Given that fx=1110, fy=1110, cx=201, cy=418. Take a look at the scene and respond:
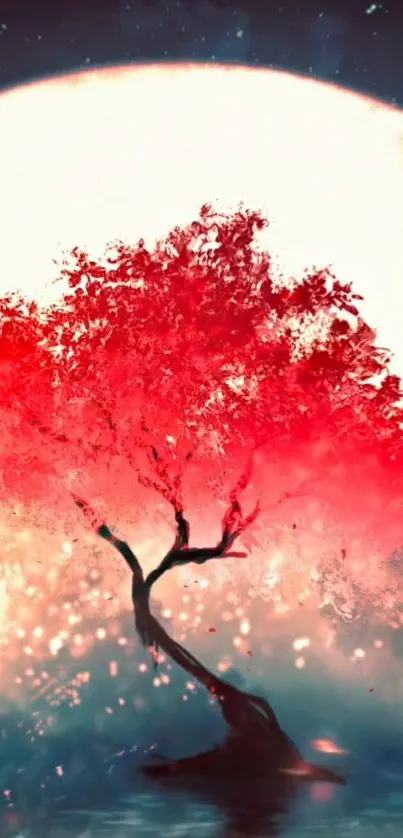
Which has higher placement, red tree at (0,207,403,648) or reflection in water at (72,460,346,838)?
red tree at (0,207,403,648)

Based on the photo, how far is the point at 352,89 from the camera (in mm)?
4930

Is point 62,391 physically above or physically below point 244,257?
below

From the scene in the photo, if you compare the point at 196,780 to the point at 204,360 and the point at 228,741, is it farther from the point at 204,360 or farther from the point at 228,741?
the point at 204,360

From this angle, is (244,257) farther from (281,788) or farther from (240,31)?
(281,788)

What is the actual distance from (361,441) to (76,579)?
158 centimetres

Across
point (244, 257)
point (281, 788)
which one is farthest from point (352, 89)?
point (281, 788)

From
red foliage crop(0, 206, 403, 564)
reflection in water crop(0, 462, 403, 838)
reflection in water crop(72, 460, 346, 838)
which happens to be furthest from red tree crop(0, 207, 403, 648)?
reflection in water crop(0, 462, 403, 838)

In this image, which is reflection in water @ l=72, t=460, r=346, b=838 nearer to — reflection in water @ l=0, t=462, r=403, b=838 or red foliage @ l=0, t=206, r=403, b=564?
reflection in water @ l=0, t=462, r=403, b=838

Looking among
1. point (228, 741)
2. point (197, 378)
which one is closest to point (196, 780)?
point (228, 741)

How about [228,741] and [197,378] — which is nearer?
[197,378]

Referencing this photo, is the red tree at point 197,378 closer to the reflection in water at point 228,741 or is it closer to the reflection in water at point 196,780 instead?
the reflection in water at point 228,741

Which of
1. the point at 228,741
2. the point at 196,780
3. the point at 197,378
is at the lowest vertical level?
the point at 196,780

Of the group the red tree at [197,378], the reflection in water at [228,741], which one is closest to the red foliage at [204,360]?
the red tree at [197,378]

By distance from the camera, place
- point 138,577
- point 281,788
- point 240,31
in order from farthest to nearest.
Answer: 1. point 138,577
2. point 281,788
3. point 240,31
